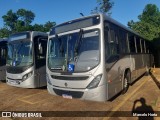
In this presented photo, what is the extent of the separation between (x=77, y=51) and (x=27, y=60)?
406 cm

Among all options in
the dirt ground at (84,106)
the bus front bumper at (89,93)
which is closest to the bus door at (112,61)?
the bus front bumper at (89,93)

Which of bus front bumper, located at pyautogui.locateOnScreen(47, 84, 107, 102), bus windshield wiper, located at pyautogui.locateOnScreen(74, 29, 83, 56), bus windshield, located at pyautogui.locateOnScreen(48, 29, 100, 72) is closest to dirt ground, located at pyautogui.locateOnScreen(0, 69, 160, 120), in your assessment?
bus front bumper, located at pyautogui.locateOnScreen(47, 84, 107, 102)

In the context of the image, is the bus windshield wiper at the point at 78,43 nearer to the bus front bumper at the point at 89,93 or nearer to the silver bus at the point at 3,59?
the bus front bumper at the point at 89,93

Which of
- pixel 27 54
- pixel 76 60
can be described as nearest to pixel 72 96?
pixel 76 60

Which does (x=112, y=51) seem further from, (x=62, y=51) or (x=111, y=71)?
(x=62, y=51)

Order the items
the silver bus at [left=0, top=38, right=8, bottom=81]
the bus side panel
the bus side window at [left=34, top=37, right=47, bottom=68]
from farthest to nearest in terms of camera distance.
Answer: the silver bus at [left=0, top=38, right=8, bottom=81]
the bus side window at [left=34, top=37, right=47, bottom=68]
the bus side panel

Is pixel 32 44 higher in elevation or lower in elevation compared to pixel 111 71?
higher

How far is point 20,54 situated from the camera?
10461 mm

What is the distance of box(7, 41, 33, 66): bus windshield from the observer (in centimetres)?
1020

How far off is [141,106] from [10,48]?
7249 mm

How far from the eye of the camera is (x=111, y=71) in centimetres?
729

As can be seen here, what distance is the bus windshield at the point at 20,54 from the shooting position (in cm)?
1020

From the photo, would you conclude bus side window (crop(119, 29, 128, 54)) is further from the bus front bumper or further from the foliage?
the foliage

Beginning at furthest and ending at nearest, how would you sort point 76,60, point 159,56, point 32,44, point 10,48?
1. point 159,56
2. point 10,48
3. point 32,44
4. point 76,60
